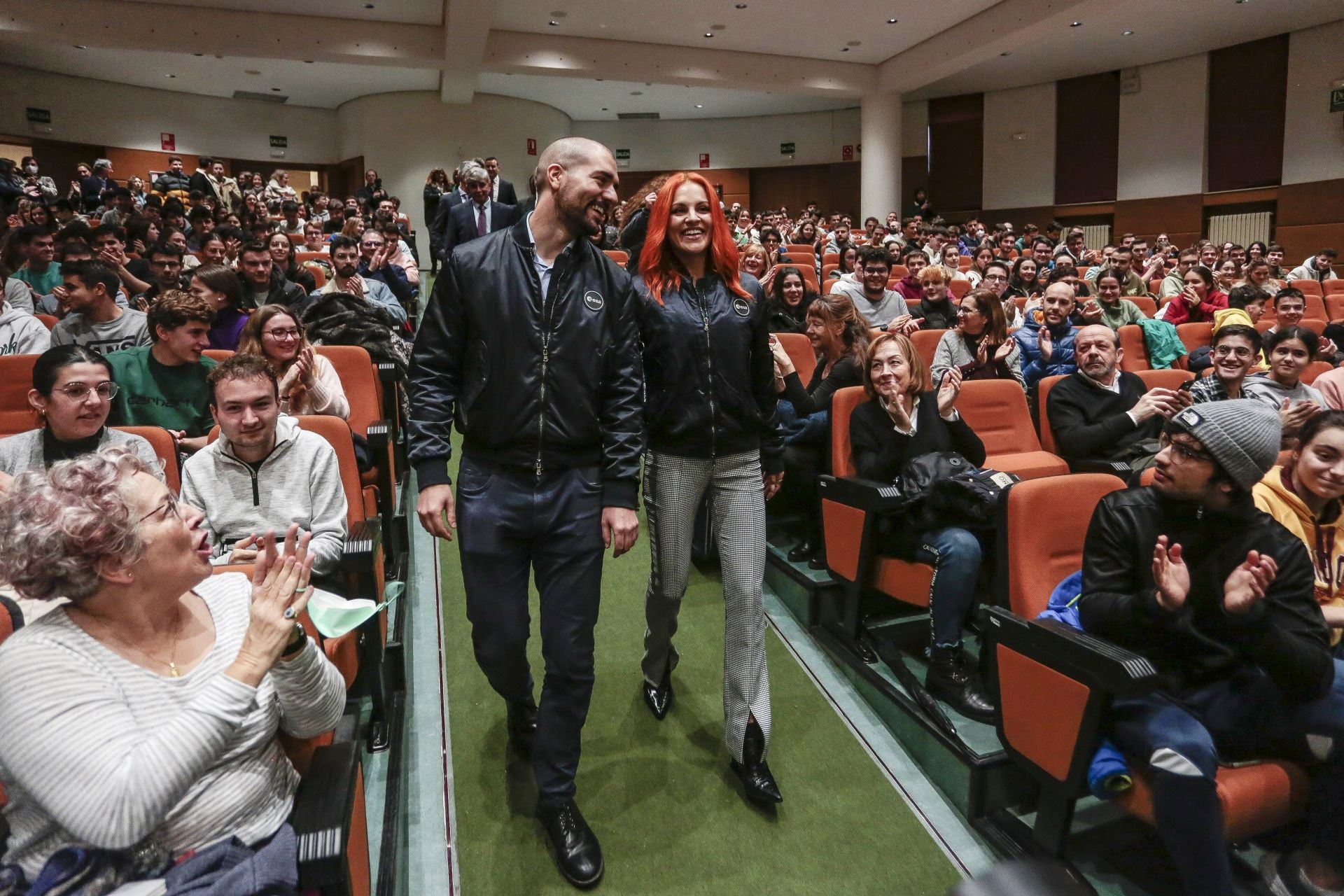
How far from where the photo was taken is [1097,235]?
41.0ft

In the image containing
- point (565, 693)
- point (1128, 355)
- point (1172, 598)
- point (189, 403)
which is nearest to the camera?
point (1172, 598)

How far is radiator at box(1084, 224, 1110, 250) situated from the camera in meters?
12.4

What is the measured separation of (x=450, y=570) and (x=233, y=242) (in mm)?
3945

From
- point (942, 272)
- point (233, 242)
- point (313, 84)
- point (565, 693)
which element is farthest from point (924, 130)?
point (565, 693)

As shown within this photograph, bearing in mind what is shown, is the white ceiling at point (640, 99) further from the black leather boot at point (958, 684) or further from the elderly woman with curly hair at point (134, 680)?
the elderly woman with curly hair at point (134, 680)

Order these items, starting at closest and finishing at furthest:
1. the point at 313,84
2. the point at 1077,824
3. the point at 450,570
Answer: the point at 1077,824 → the point at 450,570 → the point at 313,84

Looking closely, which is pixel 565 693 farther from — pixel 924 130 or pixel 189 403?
pixel 924 130

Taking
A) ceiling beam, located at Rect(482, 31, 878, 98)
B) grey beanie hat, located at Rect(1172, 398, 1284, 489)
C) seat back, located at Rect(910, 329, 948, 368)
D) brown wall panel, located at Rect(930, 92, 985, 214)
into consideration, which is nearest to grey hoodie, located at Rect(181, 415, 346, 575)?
grey beanie hat, located at Rect(1172, 398, 1284, 489)

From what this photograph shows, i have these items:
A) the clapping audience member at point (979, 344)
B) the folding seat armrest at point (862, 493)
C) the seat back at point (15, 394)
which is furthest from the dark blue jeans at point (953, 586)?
the seat back at point (15, 394)

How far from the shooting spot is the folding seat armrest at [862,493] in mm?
2229

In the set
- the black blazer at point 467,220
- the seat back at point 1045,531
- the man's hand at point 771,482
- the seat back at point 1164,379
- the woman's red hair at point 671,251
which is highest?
the black blazer at point 467,220

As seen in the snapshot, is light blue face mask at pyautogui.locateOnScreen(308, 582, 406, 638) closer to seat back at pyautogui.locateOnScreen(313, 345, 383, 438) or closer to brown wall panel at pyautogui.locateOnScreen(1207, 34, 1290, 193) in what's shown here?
seat back at pyautogui.locateOnScreen(313, 345, 383, 438)

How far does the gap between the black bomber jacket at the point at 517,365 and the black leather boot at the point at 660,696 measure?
76cm

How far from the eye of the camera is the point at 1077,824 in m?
1.75
